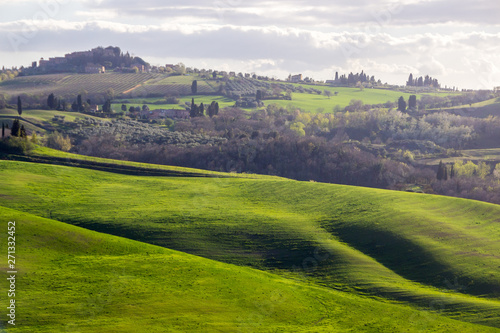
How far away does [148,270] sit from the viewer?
2383 inches

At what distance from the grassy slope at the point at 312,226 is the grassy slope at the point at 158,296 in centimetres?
436

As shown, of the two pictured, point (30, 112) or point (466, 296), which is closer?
point (466, 296)

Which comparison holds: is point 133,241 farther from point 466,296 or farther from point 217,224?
point 466,296

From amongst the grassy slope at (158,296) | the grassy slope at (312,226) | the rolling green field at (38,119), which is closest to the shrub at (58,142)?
the rolling green field at (38,119)

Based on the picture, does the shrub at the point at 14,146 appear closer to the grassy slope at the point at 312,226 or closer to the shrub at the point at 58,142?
the grassy slope at the point at 312,226

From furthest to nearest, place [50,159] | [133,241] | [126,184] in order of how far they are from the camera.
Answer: [50,159] < [126,184] < [133,241]

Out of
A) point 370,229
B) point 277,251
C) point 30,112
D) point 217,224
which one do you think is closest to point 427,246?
point 370,229

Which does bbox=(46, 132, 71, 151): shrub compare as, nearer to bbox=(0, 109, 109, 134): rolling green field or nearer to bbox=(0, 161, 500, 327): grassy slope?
bbox=(0, 109, 109, 134): rolling green field

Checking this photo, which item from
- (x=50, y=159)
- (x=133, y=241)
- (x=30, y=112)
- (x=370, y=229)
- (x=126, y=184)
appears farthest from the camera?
(x=30, y=112)

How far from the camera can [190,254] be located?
232ft

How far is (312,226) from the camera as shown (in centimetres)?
7981

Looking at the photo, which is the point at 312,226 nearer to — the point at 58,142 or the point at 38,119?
the point at 58,142

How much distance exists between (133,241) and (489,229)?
45382mm

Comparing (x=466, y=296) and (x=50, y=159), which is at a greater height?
(x=50, y=159)
